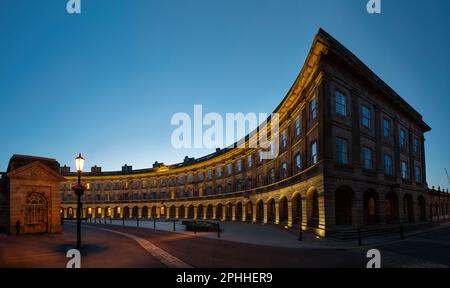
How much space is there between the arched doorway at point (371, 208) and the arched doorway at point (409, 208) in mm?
8347

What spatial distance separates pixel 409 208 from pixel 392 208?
5.62m

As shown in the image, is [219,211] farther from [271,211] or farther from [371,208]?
[371,208]

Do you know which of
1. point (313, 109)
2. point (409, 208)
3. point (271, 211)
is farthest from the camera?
point (271, 211)

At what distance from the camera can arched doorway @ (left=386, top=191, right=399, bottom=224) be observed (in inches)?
1145

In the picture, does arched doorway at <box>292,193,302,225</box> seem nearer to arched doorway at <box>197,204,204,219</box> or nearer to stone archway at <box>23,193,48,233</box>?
stone archway at <box>23,193,48,233</box>

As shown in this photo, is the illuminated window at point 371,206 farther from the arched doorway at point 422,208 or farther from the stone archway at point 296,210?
the arched doorway at point 422,208

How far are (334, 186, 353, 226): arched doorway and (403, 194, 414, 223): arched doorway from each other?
1343 centimetres

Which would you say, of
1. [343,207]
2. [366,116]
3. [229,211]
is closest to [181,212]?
[229,211]

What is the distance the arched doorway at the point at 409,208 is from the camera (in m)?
32.7

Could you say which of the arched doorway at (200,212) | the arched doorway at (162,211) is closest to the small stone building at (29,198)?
the arched doorway at (200,212)

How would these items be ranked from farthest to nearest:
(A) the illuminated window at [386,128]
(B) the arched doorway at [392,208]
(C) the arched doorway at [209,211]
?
1. (C) the arched doorway at [209,211]
2. (B) the arched doorway at [392,208]
3. (A) the illuminated window at [386,128]

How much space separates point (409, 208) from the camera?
109 feet
